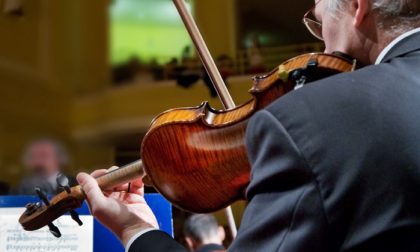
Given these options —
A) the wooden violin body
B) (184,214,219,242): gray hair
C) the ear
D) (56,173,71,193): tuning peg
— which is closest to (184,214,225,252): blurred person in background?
(184,214,219,242): gray hair

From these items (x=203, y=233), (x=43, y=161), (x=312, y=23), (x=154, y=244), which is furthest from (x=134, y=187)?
(x=43, y=161)

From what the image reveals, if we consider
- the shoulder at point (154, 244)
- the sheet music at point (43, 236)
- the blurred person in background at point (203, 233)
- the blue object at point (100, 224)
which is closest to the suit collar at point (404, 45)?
the shoulder at point (154, 244)

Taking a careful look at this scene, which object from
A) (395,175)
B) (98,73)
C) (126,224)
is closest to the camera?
(395,175)

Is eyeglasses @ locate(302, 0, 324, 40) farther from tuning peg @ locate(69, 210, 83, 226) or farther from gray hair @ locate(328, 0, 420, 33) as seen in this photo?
tuning peg @ locate(69, 210, 83, 226)

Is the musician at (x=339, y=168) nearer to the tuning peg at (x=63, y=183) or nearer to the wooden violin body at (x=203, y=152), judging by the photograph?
the wooden violin body at (x=203, y=152)

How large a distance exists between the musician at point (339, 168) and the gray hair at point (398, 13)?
100 mm

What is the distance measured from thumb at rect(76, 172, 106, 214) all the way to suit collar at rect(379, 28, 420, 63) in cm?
52

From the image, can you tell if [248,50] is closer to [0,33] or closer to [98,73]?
[98,73]

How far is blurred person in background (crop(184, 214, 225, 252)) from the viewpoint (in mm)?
2836

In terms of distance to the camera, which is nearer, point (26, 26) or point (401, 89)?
point (401, 89)

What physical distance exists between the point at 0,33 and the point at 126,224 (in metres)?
6.35

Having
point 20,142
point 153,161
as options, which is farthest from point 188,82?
point 153,161

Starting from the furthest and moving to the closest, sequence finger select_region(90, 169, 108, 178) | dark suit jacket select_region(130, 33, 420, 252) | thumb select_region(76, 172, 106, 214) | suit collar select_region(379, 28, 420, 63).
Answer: finger select_region(90, 169, 108, 178)
thumb select_region(76, 172, 106, 214)
suit collar select_region(379, 28, 420, 63)
dark suit jacket select_region(130, 33, 420, 252)

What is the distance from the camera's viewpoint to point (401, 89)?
0.66m
